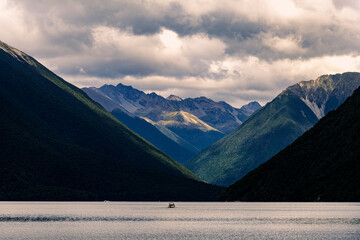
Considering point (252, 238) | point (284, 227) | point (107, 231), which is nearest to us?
point (252, 238)

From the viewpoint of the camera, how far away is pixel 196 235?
434 ft

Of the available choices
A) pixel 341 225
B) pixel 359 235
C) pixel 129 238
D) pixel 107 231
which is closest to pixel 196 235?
pixel 129 238

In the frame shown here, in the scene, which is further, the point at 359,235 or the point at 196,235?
the point at 196,235

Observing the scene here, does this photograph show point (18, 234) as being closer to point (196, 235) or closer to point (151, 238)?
point (151, 238)

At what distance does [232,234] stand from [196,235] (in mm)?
9094

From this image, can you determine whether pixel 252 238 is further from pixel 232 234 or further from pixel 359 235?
pixel 359 235

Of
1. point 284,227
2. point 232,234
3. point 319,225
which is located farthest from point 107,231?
point 319,225

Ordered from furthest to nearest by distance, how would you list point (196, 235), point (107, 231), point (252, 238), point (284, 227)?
1. point (284, 227)
2. point (107, 231)
3. point (196, 235)
4. point (252, 238)

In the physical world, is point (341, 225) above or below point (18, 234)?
above

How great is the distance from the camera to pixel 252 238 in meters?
123

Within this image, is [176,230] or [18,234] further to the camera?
[176,230]

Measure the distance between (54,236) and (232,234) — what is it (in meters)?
43.2

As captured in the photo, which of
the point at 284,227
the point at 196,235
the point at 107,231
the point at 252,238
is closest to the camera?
the point at 252,238

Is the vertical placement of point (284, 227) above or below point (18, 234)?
above
